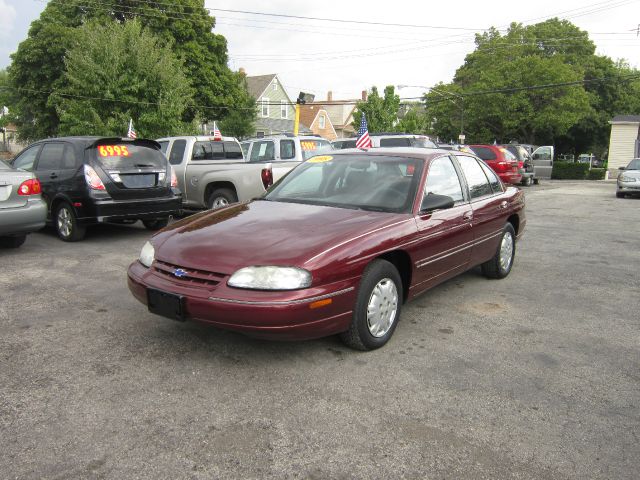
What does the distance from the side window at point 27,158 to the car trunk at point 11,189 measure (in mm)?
1647

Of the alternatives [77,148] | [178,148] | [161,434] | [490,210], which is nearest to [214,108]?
[178,148]

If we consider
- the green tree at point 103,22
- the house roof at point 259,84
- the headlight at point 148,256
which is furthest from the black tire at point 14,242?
the house roof at point 259,84

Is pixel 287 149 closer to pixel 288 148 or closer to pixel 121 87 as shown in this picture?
pixel 288 148

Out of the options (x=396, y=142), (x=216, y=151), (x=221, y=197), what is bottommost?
(x=221, y=197)

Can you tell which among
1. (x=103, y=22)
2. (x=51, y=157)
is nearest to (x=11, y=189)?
(x=51, y=157)

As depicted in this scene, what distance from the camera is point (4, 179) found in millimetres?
6859

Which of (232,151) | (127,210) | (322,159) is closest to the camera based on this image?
(322,159)

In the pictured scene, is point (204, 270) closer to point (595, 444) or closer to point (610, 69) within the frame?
point (595, 444)

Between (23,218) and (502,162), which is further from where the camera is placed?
(502,162)

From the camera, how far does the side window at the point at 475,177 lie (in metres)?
5.45

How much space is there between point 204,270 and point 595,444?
8.24ft

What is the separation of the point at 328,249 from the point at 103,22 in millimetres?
34292

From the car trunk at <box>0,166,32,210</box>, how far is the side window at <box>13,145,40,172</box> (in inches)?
64.9

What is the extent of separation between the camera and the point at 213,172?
1005cm
